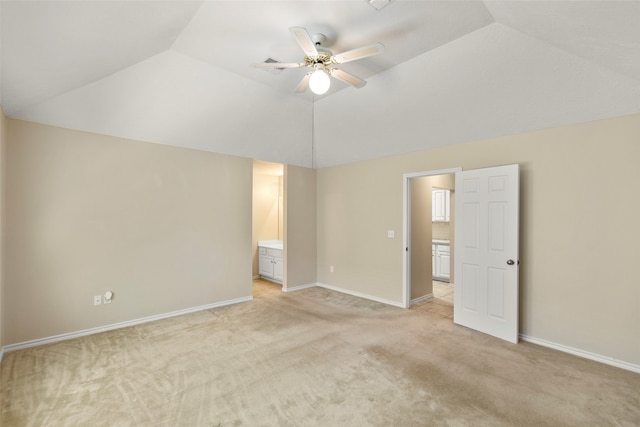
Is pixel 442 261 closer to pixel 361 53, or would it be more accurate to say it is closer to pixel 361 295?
pixel 361 295

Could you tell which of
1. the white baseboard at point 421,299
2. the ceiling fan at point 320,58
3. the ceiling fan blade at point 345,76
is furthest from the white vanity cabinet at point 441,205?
the ceiling fan at point 320,58

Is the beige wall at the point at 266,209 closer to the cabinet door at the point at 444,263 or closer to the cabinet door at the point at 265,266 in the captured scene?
the cabinet door at the point at 265,266

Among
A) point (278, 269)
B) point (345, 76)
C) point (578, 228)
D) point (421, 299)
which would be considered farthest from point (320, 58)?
point (278, 269)

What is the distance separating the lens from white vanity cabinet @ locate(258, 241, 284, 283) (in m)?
5.90

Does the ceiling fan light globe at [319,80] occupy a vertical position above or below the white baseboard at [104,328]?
above

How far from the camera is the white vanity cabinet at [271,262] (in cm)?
590

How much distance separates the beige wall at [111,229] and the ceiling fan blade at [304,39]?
108 inches

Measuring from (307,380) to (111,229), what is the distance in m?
3.01

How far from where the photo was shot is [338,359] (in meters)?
2.86

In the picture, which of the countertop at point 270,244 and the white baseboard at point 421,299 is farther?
the countertop at point 270,244

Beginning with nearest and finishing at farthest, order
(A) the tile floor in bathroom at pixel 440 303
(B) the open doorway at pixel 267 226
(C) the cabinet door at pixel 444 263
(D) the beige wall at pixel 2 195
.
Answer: (D) the beige wall at pixel 2 195
(A) the tile floor in bathroom at pixel 440 303
(B) the open doorway at pixel 267 226
(C) the cabinet door at pixel 444 263

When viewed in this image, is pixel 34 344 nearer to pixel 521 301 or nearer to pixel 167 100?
pixel 167 100

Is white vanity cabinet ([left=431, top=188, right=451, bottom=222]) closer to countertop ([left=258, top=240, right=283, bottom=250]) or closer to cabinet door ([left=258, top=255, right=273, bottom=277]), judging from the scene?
countertop ([left=258, top=240, right=283, bottom=250])

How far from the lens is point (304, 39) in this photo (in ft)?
6.88
